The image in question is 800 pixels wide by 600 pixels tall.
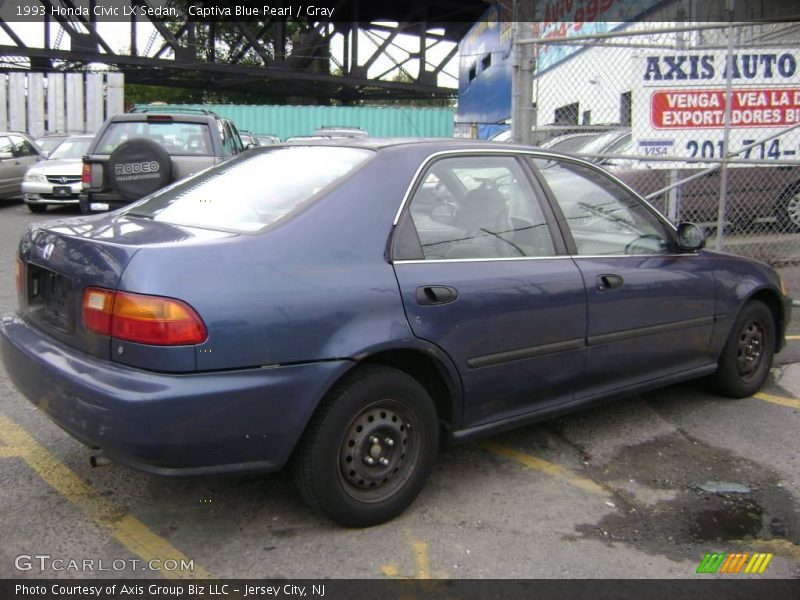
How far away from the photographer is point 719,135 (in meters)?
7.16

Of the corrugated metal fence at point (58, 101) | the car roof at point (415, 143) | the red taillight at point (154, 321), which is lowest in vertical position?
the red taillight at point (154, 321)

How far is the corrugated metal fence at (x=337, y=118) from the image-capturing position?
89.1ft

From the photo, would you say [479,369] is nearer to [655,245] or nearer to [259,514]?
[259,514]

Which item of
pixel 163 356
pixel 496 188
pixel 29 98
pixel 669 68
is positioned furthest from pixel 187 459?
pixel 29 98

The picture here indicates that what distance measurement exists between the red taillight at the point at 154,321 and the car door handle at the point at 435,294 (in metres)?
0.93

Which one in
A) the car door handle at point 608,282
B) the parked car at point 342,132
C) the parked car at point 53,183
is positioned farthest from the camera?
the parked car at point 53,183

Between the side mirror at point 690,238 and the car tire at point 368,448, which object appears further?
the side mirror at point 690,238

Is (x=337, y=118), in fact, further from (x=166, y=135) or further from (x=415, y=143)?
(x=415, y=143)

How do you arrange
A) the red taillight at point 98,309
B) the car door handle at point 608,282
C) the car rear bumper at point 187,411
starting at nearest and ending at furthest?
the car rear bumper at point 187,411, the red taillight at point 98,309, the car door handle at point 608,282

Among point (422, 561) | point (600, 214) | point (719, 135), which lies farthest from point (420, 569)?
point (719, 135)

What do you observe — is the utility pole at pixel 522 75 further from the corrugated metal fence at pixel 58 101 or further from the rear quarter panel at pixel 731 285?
the corrugated metal fence at pixel 58 101

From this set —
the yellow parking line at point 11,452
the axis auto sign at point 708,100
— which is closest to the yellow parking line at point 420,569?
the yellow parking line at point 11,452

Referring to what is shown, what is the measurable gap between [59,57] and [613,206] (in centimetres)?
2927

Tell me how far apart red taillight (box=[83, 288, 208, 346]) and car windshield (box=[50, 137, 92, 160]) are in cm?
1291
